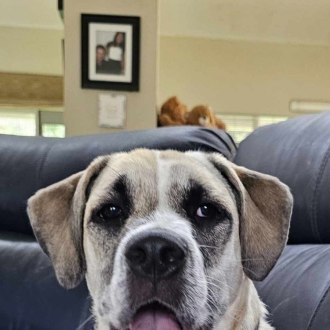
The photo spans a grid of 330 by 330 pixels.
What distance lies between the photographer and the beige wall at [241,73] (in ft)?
20.2

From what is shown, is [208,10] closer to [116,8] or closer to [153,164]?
[116,8]

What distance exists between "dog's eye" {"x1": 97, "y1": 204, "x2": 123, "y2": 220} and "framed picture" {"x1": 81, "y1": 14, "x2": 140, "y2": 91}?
1971 millimetres

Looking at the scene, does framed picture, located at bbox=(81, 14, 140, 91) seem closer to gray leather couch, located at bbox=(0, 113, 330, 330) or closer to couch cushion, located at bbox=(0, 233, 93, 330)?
gray leather couch, located at bbox=(0, 113, 330, 330)

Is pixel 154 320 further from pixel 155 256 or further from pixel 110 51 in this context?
pixel 110 51

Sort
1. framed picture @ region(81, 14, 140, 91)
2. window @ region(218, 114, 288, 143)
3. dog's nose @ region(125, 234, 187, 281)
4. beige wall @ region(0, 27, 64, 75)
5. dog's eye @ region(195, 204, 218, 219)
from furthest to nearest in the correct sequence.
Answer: window @ region(218, 114, 288, 143) < beige wall @ region(0, 27, 64, 75) < framed picture @ region(81, 14, 140, 91) < dog's eye @ region(195, 204, 218, 219) < dog's nose @ region(125, 234, 187, 281)

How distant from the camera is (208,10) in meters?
5.26

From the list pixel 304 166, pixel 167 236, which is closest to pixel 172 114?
pixel 304 166

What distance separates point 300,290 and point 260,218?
0.18m

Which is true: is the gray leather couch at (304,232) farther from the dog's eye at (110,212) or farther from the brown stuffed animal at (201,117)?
the brown stuffed animal at (201,117)

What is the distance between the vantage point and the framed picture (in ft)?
9.94

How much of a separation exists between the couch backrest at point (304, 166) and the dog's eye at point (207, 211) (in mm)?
292

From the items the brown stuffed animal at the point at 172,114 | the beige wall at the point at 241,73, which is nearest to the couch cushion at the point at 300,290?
the brown stuffed animal at the point at 172,114

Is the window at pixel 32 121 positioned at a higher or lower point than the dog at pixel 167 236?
lower

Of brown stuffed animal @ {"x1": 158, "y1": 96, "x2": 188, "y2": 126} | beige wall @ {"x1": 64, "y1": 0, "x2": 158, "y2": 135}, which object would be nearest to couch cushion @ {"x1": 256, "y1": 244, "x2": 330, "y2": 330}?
beige wall @ {"x1": 64, "y1": 0, "x2": 158, "y2": 135}
